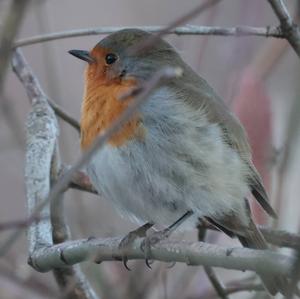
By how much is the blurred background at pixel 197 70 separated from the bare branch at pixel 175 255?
0.13 meters

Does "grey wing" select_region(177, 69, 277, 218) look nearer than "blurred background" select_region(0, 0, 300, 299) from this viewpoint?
No

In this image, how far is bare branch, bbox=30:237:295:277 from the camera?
6.07 ft

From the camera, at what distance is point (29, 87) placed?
3322 millimetres

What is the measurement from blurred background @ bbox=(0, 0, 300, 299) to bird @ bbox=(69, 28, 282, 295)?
12 centimetres

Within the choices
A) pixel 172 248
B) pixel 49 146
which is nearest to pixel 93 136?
pixel 49 146

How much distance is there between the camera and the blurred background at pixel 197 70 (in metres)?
2.94

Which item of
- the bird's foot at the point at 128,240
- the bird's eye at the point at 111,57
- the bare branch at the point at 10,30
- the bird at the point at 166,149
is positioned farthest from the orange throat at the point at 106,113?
the bare branch at the point at 10,30

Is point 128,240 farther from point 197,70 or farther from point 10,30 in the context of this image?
point 10,30

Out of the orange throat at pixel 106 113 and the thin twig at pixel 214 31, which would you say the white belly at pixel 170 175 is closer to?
the orange throat at pixel 106 113

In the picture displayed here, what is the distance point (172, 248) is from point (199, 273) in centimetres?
168

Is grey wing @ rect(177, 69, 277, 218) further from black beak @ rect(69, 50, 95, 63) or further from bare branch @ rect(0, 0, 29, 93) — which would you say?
bare branch @ rect(0, 0, 29, 93)

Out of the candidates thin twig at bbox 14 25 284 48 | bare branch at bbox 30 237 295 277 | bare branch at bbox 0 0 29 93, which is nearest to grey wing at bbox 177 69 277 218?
thin twig at bbox 14 25 284 48

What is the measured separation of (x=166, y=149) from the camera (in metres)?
3.00

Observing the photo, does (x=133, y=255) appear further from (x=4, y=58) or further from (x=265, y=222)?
(x=4, y=58)
